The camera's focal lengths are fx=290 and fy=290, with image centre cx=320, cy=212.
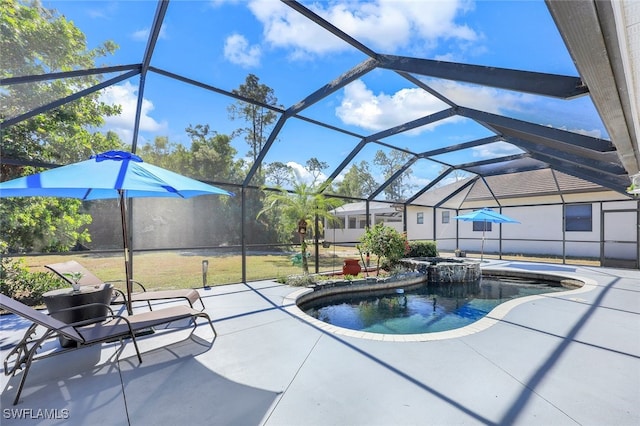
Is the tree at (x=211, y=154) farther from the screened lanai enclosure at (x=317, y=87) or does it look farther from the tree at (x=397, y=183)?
the tree at (x=397, y=183)

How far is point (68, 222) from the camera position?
24.1 ft

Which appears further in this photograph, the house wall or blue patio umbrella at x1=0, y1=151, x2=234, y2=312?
the house wall

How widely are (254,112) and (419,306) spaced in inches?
299

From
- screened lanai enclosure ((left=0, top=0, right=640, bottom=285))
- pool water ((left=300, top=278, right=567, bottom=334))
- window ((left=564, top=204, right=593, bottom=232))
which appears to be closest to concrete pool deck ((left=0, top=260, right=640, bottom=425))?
pool water ((left=300, top=278, right=567, bottom=334))

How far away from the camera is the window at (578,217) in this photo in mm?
14359

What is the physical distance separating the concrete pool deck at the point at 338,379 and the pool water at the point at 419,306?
4.46ft

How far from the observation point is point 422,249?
12.3m

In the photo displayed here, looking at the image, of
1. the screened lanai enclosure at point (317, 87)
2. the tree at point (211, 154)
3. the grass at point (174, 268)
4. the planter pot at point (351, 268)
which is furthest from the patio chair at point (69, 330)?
the tree at point (211, 154)

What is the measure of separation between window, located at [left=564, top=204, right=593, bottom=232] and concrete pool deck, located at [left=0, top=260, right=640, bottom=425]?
12.9 metres

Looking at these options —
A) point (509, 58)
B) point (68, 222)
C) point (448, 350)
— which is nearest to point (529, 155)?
point (509, 58)

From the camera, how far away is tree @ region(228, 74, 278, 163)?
21.1 feet

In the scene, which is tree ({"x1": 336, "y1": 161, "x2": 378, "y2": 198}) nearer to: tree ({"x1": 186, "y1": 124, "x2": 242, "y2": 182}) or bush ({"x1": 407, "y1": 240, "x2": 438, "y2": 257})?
bush ({"x1": 407, "y1": 240, "x2": 438, "y2": 257})

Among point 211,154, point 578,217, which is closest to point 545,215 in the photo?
point 578,217

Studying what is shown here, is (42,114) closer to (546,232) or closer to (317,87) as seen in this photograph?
(317,87)
